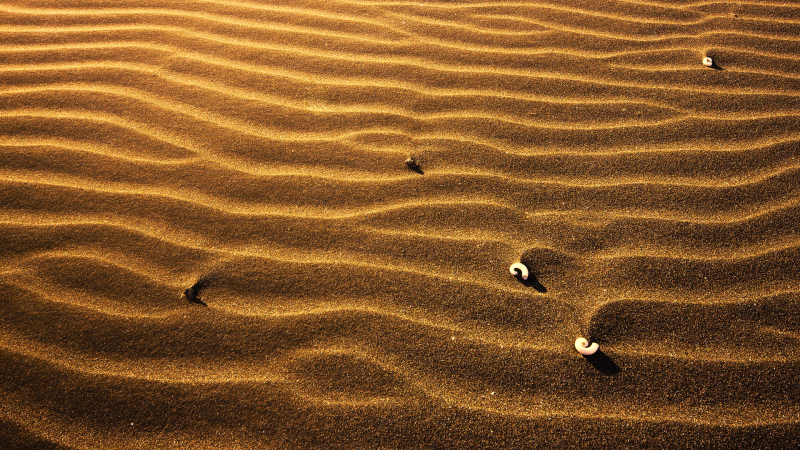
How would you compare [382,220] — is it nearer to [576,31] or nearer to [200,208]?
[200,208]

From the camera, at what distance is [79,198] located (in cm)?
198

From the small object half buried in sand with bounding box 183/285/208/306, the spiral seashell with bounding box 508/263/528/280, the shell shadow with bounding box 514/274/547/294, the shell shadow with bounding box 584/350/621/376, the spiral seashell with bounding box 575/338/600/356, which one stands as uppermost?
the spiral seashell with bounding box 508/263/528/280

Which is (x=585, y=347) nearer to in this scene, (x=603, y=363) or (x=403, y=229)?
(x=603, y=363)

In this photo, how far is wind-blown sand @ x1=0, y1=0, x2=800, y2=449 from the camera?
4.81ft

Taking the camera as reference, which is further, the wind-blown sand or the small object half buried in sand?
the small object half buried in sand

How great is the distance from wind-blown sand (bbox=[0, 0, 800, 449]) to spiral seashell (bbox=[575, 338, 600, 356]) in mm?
43

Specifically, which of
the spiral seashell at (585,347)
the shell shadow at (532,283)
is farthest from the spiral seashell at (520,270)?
the spiral seashell at (585,347)

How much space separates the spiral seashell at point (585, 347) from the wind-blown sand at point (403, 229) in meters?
0.04

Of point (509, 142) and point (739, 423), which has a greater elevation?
point (509, 142)

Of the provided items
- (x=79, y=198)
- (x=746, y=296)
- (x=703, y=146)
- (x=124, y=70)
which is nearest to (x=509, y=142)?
(x=703, y=146)

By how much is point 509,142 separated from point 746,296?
1122 millimetres

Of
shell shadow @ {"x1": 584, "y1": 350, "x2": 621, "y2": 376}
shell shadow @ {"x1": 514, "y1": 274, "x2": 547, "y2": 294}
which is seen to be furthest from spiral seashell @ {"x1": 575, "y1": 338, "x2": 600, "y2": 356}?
shell shadow @ {"x1": 514, "y1": 274, "x2": 547, "y2": 294}

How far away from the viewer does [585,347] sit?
153 cm

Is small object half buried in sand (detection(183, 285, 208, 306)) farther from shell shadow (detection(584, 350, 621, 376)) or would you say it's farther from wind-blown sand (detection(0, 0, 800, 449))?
shell shadow (detection(584, 350, 621, 376))
